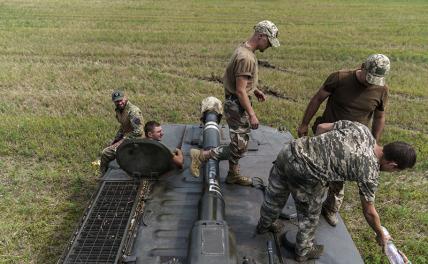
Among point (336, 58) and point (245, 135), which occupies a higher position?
point (245, 135)

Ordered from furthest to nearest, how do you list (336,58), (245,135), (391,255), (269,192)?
(336,58) → (245,135) → (269,192) → (391,255)

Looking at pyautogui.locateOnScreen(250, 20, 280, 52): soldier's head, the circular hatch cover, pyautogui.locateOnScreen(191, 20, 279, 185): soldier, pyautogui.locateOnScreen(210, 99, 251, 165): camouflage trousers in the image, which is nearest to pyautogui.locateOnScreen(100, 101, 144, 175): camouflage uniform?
the circular hatch cover

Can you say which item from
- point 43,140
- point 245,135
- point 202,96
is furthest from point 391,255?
point 202,96

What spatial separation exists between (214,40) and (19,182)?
976 centimetres

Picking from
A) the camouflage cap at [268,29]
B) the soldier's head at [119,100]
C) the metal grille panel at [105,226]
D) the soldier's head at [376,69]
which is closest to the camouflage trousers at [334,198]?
the soldier's head at [376,69]

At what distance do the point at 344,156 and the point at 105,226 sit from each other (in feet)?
7.53

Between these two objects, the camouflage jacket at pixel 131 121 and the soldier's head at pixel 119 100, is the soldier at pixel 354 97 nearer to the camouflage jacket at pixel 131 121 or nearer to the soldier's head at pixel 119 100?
the camouflage jacket at pixel 131 121

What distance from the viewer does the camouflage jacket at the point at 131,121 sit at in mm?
5844

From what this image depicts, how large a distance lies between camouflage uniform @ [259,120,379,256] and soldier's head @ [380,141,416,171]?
9cm

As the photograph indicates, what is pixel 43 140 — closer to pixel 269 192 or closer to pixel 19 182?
pixel 19 182

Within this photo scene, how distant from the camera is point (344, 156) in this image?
11.7 feet

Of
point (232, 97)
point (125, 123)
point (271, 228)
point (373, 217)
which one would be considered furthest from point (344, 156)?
point (125, 123)

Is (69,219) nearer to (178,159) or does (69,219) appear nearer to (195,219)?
(178,159)

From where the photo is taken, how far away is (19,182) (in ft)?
21.5
